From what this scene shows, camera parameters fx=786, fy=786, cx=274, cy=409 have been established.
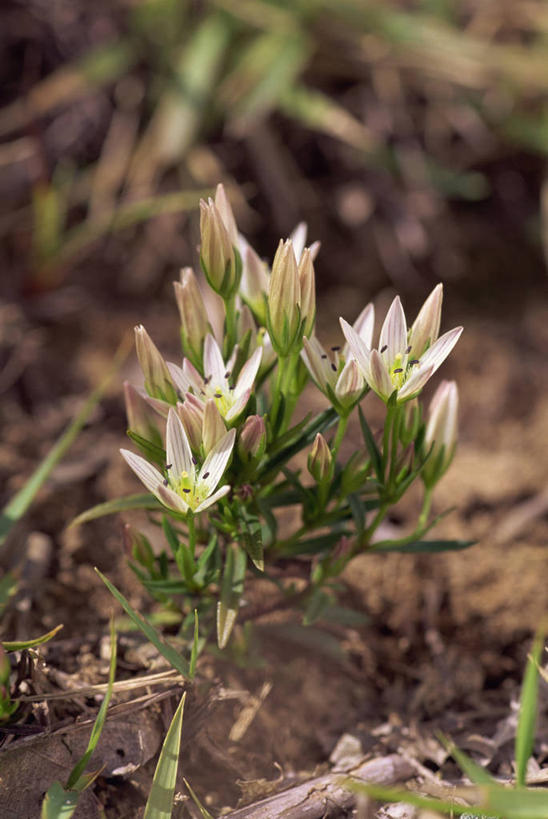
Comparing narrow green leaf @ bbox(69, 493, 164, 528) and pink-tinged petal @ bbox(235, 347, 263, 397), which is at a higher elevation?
pink-tinged petal @ bbox(235, 347, 263, 397)

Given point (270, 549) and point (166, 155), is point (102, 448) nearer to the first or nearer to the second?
point (270, 549)

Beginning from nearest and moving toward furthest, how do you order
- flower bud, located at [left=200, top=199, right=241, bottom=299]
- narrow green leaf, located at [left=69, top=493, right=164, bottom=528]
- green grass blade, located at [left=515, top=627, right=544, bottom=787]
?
green grass blade, located at [left=515, top=627, right=544, bottom=787] → flower bud, located at [left=200, top=199, right=241, bottom=299] → narrow green leaf, located at [left=69, top=493, right=164, bottom=528]

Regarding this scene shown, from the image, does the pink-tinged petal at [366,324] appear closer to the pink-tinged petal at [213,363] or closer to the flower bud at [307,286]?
the flower bud at [307,286]

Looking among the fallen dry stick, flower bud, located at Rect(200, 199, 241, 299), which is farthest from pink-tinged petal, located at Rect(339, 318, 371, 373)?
the fallen dry stick

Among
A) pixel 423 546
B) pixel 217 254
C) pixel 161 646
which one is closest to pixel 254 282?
pixel 217 254

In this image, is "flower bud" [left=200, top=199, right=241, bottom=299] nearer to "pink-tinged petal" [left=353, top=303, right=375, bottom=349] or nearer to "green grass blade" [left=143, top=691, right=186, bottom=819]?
"pink-tinged petal" [left=353, top=303, right=375, bottom=349]

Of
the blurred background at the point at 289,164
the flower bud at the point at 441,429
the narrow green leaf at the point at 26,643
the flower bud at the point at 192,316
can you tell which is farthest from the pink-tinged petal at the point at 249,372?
the blurred background at the point at 289,164

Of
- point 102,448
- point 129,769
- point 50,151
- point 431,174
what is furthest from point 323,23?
point 129,769

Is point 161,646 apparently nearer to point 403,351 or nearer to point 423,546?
point 423,546
